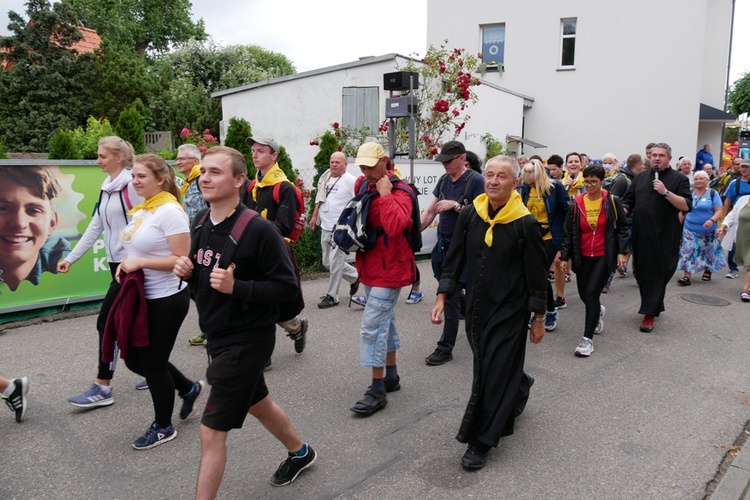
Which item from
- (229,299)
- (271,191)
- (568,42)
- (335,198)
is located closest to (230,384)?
(229,299)

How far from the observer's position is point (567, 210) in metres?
6.70

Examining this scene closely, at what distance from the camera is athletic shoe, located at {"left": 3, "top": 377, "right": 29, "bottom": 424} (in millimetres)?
4316

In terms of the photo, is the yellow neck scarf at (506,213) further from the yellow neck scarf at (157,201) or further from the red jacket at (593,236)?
the red jacket at (593,236)

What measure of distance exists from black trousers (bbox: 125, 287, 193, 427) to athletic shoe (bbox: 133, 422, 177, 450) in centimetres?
10

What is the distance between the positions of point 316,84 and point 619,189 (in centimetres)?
1003

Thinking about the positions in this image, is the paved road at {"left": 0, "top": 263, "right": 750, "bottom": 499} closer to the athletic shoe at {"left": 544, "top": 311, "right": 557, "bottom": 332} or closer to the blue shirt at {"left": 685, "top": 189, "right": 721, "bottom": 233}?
the athletic shoe at {"left": 544, "top": 311, "right": 557, "bottom": 332}

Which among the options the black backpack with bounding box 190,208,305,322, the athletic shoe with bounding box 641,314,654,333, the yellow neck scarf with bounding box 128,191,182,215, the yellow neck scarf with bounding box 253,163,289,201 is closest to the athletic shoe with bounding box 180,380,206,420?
the yellow neck scarf with bounding box 128,191,182,215

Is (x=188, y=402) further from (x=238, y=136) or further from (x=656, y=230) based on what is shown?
(x=238, y=136)

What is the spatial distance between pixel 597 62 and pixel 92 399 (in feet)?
68.0

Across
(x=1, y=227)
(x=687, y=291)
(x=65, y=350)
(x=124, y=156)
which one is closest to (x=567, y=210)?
(x=687, y=291)

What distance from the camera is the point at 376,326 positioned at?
4453mm

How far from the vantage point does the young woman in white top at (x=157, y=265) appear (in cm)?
378

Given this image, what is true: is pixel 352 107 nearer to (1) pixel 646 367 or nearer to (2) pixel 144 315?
(1) pixel 646 367

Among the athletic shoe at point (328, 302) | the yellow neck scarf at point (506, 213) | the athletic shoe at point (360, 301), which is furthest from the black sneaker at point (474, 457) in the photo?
the athletic shoe at point (328, 302)
